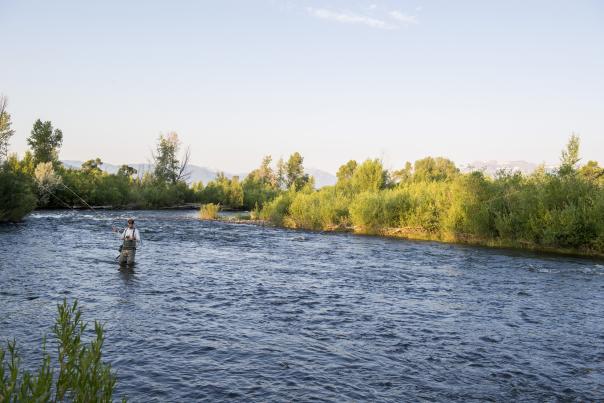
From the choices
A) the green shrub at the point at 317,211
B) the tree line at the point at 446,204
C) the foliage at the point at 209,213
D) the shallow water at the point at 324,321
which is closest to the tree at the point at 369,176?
the tree line at the point at 446,204

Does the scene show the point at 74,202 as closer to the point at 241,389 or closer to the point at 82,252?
the point at 82,252

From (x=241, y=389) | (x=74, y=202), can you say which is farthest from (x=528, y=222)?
(x=74, y=202)

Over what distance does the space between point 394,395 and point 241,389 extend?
278 centimetres

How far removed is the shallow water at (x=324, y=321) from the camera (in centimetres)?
884

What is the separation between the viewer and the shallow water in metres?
8.84

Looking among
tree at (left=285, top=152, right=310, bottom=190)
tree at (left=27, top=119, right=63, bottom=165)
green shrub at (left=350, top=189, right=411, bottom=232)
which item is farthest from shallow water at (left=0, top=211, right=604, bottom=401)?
tree at (left=285, top=152, right=310, bottom=190)

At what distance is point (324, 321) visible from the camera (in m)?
12.9

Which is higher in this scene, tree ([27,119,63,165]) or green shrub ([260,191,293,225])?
tree ([27,119,63,165])

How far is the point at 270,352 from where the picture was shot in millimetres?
10375

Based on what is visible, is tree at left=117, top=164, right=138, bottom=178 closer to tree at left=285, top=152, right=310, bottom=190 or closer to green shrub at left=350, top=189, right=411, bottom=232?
tree at left=285, top=152, right=310, bottom=190

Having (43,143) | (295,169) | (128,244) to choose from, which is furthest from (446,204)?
(295,169)

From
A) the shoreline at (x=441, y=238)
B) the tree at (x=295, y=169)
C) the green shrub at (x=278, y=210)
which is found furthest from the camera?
the tree at (x=295, y=169)

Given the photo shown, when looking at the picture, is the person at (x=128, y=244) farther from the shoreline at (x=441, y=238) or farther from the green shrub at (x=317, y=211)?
the green shrub at (x=317, y=211)

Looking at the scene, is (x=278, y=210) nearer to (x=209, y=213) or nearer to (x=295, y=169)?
(x=209, y=213)
